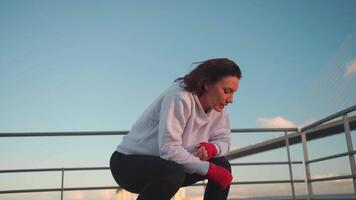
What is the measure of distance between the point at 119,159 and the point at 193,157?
308 millimetres

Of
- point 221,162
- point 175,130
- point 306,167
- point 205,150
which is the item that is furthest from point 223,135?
point 306,167

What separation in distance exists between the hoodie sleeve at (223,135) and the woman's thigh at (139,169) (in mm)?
313

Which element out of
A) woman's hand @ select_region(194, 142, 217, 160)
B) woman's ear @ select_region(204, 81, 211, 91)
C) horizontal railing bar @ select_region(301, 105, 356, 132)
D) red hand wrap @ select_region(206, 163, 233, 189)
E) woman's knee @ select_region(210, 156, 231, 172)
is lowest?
red hand wrap @ select_region(206, 163, 233, 189)

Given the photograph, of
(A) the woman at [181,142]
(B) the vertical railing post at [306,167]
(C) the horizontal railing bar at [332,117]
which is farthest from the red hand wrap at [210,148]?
(B) the vertical railing post at [306,167]

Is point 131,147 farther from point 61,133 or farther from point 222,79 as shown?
point 61,133

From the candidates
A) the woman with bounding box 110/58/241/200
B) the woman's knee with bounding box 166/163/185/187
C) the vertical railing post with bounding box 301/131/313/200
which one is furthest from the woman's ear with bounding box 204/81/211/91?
the vertical railing post with bounding box 301/131/313/200

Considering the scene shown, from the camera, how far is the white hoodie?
1.45 metres

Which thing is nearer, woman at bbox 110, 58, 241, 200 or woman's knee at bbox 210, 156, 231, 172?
woman at bbox 110, 58, 241, 200

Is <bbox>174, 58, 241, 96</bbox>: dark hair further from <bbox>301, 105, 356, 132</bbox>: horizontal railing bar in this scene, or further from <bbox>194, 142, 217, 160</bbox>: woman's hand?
<bbox>301, 105, 356, 132</bbox>: horizontal railing bar

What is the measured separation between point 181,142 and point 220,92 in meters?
0.26

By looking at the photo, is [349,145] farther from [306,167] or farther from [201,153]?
[201,153]

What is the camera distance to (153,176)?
4.72ft

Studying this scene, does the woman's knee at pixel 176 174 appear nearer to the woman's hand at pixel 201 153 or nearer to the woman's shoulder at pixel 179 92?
the woman's hand at pixel 201 153

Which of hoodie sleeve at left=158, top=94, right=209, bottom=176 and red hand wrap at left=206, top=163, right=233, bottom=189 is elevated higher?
hoodie sleeve at left=158, top=94, right=209, bottom=176
